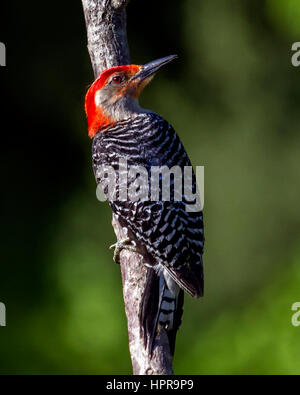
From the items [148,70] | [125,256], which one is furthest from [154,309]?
[148,70]

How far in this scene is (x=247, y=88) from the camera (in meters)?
7.60

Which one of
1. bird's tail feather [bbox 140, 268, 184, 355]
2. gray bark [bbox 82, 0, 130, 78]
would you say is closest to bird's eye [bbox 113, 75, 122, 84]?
gray bark [bbox 82, 0, 130, 78]

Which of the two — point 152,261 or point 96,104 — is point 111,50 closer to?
point 96,104

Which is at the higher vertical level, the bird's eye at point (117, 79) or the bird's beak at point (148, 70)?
the bird's beak at point (148, 70)

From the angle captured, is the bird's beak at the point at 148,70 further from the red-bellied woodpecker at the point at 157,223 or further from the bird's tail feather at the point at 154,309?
the bird's tail feather at the point at 154,309

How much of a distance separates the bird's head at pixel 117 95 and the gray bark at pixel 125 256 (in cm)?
A: 12

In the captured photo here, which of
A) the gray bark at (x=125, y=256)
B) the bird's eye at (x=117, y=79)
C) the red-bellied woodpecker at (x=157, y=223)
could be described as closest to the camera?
the gray bark at (x=125, y=256)

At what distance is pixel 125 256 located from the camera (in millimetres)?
4484

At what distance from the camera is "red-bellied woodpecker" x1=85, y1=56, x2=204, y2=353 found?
166 inches

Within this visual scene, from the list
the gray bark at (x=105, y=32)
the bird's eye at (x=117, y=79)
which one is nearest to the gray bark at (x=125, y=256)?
the gray bark at (x=105, y=32)

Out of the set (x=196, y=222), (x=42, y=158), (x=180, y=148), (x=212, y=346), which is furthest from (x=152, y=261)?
(x=42, y=158)

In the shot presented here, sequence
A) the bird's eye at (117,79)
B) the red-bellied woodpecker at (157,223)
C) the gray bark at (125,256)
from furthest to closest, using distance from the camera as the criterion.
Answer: the bird's eye at (117,79)
the red-bellied woodpecker at (157,223)
the gray bark at (125,256)

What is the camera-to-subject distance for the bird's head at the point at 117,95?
15.6 feet

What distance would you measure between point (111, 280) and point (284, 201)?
6.11ft
